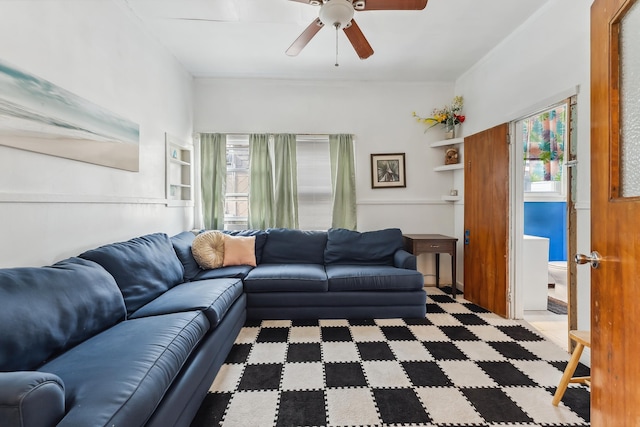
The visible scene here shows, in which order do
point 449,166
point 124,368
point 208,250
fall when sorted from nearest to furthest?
1. point 124,368
2. point 208,250
3. point 449,166

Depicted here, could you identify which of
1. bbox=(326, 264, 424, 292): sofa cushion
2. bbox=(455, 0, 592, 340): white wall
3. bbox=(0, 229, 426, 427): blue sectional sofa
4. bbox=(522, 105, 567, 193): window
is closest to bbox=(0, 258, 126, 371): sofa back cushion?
bbox=(0, 229, 426, 427): blue sectional sofa

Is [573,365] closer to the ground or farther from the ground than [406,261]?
closer to the ground

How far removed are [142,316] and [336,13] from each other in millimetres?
2358

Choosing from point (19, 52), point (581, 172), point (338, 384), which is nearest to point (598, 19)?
point (581, 172)

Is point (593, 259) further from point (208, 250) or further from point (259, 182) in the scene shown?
point (259, 182)

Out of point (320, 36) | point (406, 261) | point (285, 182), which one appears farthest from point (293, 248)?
point (320, 36)

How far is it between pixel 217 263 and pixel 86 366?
185 cm

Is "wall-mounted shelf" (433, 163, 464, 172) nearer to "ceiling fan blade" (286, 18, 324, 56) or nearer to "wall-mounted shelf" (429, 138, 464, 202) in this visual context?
"wall-mounted shelf" (429, 138, 464, 202)

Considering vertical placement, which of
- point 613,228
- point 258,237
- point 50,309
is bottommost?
point 50,309

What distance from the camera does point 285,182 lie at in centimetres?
381

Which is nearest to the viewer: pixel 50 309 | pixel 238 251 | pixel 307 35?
pixel 50 309

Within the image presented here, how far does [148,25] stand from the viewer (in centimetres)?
269

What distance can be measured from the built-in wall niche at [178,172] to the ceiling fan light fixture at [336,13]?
2.13 m

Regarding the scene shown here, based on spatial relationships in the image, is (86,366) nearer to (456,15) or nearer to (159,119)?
(159,119)
